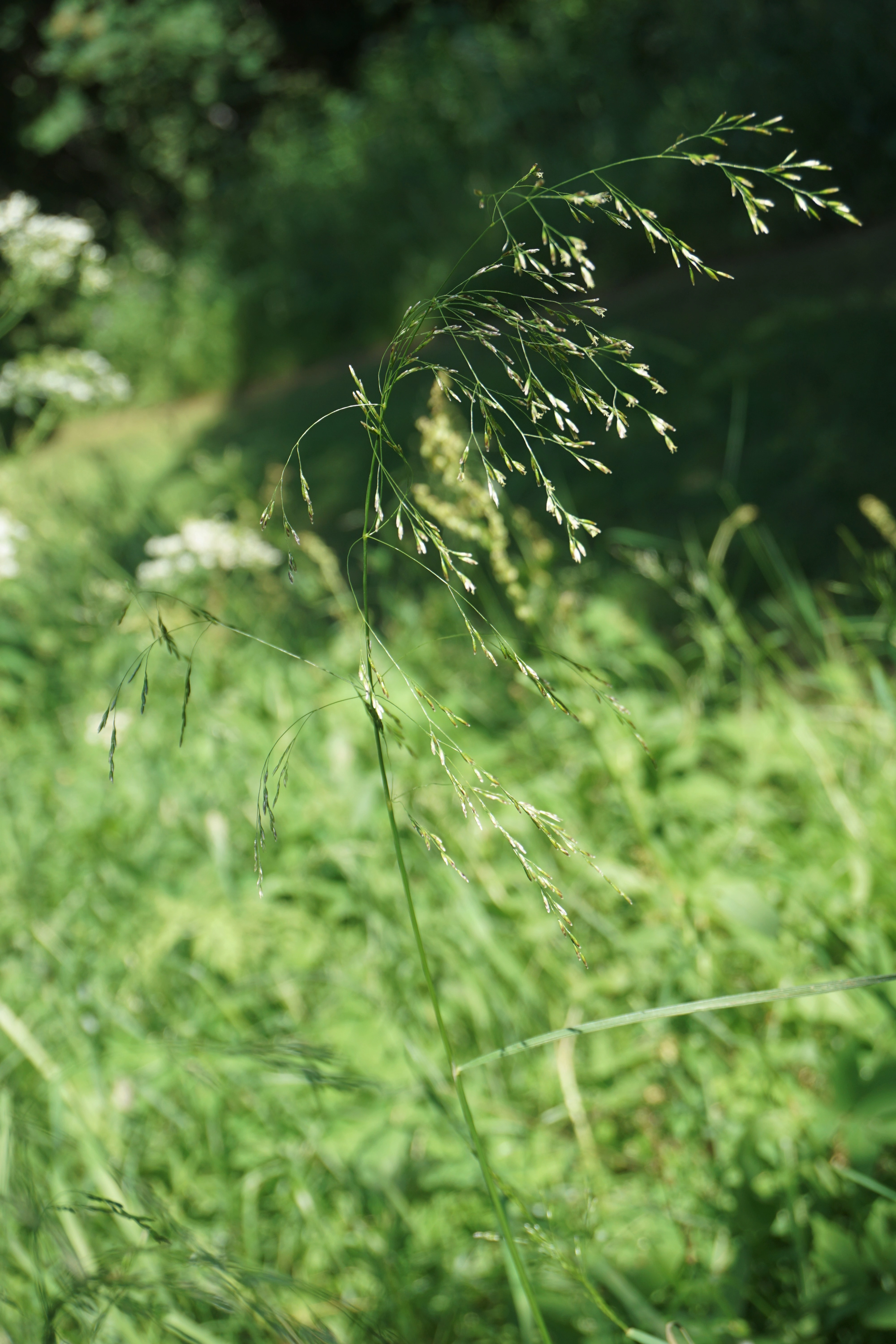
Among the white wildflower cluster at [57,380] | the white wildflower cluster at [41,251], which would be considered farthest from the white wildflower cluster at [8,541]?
the white wildflower cluster at [41,251]

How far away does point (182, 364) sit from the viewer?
9688mm

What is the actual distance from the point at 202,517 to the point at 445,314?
15.0 feet

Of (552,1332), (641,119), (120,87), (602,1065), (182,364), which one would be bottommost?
(182,364)

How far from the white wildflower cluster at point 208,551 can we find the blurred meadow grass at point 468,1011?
0.41ft

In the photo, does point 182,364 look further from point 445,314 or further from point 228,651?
point 445,314

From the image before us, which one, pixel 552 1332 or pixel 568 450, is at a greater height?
pixel 568 450

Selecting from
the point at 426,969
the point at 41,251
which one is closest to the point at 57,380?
the point at 41,251

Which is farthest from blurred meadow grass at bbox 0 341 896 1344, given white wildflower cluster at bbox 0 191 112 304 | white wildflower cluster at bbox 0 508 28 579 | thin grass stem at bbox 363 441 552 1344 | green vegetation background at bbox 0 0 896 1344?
white wildflower cluster at bbox 0 191 112 304

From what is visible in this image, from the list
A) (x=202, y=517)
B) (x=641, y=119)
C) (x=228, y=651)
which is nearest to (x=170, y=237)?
(x=641, y=119)

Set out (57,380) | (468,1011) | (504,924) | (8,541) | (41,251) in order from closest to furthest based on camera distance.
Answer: (468,1011) → (504,924) → (41,251) → (8,541) → (57,380)

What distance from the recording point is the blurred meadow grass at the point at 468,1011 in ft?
3.49

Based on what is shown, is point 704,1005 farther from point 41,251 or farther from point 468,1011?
point 41,251

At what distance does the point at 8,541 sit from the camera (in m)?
2.52

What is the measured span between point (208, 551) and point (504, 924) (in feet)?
4.34
